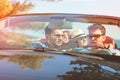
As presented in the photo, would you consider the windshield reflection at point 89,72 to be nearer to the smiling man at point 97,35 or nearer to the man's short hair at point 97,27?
the smiling man at point 97,35

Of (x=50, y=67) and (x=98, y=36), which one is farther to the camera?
(x=98, y=36)

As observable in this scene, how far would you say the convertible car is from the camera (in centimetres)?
330

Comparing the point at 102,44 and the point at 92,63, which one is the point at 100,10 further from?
the point at 92,63

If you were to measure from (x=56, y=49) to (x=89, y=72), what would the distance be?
39.7 inches

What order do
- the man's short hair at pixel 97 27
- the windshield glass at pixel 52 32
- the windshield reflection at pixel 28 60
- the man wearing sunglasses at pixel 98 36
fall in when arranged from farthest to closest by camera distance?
the man's short hair at pixel 97 27 < the man wearing sunglasses at pixel 98 36 < the windshield glass at pixel 52 32 < the windshield reflection at pixel 28 60

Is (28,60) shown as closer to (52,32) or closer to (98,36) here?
(52,32)

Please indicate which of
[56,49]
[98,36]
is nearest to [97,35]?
[98,36]

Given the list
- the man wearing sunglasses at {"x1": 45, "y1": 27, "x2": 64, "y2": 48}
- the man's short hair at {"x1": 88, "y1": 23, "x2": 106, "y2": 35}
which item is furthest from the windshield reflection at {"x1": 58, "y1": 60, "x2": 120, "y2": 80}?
the man's short hair at {"x1": 88, "y1": 23, "x2": 106, "y2": 35}

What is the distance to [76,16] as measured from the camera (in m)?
4.94

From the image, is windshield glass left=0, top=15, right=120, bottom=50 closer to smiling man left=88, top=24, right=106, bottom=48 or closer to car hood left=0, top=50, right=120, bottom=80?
smiling man left=88, top=24, right=106, bottom=48

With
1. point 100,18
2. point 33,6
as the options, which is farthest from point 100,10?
point 100,18

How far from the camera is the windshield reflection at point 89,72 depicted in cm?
322

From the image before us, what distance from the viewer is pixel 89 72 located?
3.35 metres

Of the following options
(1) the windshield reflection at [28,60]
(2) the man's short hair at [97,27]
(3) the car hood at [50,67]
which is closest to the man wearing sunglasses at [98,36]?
(2) the man's short hair at [97,27]
